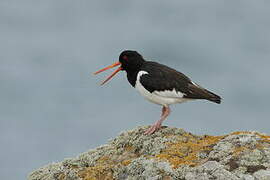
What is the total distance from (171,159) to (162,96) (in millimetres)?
3062

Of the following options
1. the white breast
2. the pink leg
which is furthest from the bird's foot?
the white breast

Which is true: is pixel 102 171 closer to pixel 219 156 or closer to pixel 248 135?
pixel 219 156

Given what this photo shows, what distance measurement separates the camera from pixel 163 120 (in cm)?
1168

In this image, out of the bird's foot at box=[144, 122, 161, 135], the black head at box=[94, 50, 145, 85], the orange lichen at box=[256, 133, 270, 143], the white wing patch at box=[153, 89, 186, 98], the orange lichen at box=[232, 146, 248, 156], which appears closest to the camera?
the orange lichen at box=[232, 146, 248, 156]

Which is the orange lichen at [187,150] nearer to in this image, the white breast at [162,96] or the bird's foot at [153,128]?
the bird's foot at [153,128]

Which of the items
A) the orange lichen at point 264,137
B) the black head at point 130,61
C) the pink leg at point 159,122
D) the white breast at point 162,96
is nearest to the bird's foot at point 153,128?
the pink leg at point 159,122

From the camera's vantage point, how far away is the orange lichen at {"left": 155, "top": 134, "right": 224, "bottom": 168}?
8.91 metres

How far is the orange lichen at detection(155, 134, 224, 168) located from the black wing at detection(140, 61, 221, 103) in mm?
1618

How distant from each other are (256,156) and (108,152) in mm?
3641

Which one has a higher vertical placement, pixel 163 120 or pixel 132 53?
pixel 132 53

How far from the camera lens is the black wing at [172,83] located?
1176cm

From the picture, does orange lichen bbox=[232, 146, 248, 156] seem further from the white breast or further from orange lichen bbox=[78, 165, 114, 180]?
the white breast

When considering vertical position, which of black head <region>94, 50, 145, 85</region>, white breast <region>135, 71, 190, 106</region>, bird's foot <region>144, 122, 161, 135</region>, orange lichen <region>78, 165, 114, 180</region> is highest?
black head <region>94, 50, 145, 85</region>

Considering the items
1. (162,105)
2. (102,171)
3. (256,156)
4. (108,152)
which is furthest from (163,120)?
(256,156)
